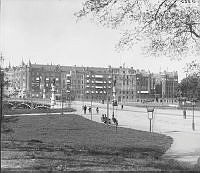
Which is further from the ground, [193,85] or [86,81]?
[86,81]

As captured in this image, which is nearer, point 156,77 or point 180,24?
point 180,24

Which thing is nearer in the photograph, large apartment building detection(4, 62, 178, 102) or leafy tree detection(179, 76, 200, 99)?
leafy tree detection(179, 76, 200, 99)

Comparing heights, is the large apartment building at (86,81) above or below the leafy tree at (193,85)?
above

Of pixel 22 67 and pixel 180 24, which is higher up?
pixel 22 67

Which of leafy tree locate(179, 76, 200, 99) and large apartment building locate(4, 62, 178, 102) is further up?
large apartment building locate(4, 62, 178, 102)

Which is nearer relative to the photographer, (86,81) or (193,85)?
(193,85)

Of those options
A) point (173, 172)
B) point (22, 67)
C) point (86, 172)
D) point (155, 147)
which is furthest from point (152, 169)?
point (22, 67)

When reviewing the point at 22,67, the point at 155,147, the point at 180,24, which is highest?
the point at 22,67

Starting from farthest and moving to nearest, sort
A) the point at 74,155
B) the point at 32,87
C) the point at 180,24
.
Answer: the point at 32,87 → the point at 74,155 → the point at 180,24

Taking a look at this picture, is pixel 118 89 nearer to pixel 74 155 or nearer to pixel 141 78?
pixel 141 78

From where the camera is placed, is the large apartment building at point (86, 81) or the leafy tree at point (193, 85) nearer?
the leafy tree at point (193, 85)

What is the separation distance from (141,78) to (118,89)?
13.8m

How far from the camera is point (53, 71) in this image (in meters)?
177

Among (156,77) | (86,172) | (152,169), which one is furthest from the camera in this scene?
(156,77)
